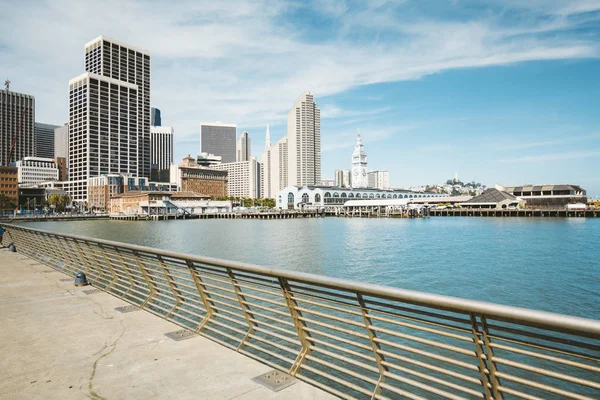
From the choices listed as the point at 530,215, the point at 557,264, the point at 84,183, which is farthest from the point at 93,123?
the point at 557,264

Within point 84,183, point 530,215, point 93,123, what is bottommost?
point 530,215

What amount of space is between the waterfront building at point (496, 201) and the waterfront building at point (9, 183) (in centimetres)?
17475

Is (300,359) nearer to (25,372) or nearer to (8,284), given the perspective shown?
(25,372)

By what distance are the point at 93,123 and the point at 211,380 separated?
222 metres

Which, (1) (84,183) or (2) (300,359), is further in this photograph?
(1) (84,183)

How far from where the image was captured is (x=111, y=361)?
17.9 ft

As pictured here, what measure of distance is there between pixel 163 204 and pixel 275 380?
15864cm

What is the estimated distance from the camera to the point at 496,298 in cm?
1988

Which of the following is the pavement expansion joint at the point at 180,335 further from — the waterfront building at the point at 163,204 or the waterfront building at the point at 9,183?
the waterfront building at the point at 9,183

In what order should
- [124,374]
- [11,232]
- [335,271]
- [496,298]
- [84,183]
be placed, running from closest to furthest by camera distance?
1. [124,374]
2. [496,298]
3. [11,232]
4. [335,271]
5. [84,183]

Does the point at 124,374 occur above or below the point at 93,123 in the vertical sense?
below

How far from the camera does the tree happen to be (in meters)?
140

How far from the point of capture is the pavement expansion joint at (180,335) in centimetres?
635

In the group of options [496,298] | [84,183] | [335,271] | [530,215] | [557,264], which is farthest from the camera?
[84,183]
